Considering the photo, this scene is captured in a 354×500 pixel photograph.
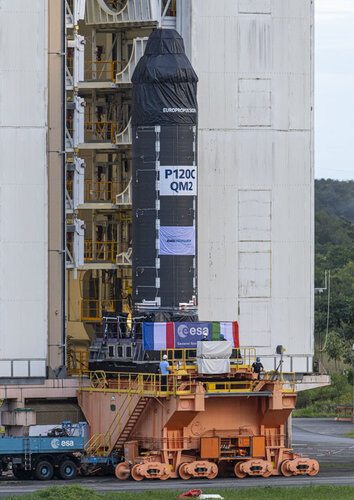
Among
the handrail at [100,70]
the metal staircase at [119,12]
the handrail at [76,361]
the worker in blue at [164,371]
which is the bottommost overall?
the handrail at [76,361]

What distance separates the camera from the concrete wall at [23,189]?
60969 mm

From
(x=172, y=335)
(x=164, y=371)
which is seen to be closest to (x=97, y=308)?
(x=172, y=335)

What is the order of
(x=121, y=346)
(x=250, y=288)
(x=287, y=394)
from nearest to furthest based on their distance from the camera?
1. (x=287, y=394)
2. (x=121, y=346)
3. (x=250, y=288)

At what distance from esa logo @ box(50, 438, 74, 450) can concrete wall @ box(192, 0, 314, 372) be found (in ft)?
44.3

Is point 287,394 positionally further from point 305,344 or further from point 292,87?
point 292,87

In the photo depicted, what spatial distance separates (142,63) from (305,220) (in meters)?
11.4

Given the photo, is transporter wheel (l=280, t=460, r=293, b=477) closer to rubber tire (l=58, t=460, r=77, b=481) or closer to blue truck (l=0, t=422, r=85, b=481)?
blue truck (l=0, t=422, r=85, b=481)

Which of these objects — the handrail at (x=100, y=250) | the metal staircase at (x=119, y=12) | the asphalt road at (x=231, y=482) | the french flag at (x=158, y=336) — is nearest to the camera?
the asphalt road at (x=231, y=482)

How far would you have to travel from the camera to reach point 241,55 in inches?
2557

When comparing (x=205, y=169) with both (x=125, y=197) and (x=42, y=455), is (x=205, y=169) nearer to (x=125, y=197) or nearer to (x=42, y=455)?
(x=125, y=197)

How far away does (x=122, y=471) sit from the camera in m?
53.5

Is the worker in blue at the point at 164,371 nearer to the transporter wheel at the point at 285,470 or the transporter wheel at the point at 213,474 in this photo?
the transporter wheel at the point at 213,474

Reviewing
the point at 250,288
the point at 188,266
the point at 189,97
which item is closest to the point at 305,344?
the point at 250,288

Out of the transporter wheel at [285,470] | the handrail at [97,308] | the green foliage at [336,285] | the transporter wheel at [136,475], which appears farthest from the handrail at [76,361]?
the green foliage at [336,285]
